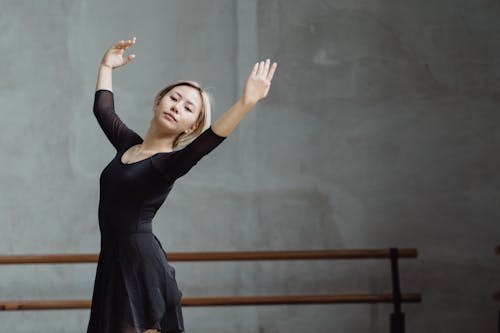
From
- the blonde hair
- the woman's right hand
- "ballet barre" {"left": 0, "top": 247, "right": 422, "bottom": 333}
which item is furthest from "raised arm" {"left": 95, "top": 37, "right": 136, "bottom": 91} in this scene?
"ballet barre" {"left": 0, "top": 247, "right": 422, "bottom": 333}

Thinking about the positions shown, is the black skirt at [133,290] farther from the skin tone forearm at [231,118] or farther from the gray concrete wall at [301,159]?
the gray concrete wall at [301,159]

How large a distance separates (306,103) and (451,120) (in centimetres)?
67

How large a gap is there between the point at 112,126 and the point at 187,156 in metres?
0.35

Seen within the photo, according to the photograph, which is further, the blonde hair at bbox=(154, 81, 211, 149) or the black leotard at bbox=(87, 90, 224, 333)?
the blonde hair at bbox=(154, 81, 211, 149)

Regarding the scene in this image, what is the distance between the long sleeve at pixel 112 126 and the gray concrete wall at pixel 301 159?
4.67 ft

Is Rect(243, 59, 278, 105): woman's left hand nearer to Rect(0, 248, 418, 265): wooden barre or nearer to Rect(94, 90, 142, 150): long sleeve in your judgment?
Rect(94, 90, 142, 150): long sleeve

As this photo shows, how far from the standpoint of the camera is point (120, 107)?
340cm

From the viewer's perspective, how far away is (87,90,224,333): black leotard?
1705 millimetres

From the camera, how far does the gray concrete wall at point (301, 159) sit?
3.36 meters

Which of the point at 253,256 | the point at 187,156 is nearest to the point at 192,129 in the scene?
the point at 187,156

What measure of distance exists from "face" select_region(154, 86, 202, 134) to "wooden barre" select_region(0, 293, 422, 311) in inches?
58.6

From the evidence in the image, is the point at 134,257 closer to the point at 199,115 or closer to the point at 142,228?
the point at 142,228

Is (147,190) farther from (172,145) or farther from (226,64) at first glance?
(226,64)

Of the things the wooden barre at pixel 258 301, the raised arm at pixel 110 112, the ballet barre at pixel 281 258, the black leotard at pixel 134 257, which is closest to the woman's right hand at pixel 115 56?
the raised arm at pixel 110 112
